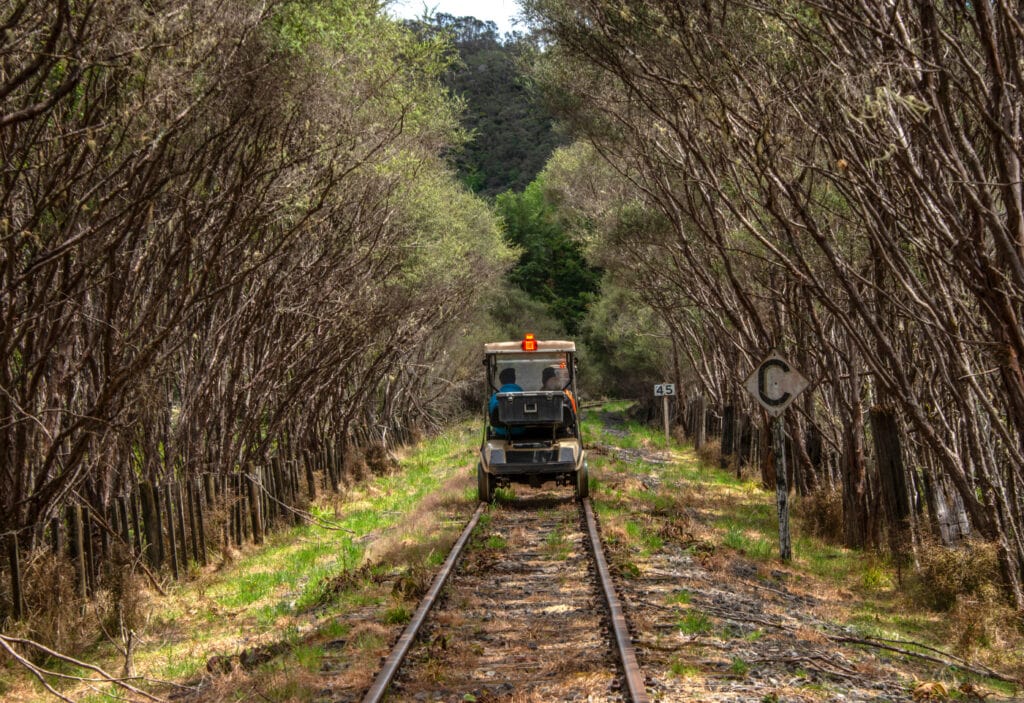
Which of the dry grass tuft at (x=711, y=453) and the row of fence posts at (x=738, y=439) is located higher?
the row of fence posts at (x=738, y=439)

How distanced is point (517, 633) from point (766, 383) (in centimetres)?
538

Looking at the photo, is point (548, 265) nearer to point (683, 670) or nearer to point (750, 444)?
point (750, 444)

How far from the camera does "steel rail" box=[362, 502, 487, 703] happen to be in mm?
7062

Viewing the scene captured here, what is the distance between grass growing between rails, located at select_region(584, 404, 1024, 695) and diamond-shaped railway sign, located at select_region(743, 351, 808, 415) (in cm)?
200

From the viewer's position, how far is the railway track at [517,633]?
732cm

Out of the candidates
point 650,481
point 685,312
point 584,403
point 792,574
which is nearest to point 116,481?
point 792,574

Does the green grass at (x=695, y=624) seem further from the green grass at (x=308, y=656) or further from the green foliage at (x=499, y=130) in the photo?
the green foliage at (x=499, y=130)

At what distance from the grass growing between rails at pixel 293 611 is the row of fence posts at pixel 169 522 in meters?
0.40

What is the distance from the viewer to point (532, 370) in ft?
66.3

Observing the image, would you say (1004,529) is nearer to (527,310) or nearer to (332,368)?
(332,368)

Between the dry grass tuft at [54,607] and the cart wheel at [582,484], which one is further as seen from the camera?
the cart wheel at [582,484]

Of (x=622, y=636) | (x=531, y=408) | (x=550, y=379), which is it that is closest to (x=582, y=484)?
(x=531, y=408)

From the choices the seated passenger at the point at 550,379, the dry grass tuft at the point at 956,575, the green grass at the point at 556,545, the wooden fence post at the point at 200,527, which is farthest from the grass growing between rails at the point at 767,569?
the wooden fence post at the point at 200,527

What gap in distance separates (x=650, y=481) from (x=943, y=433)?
12315mm
